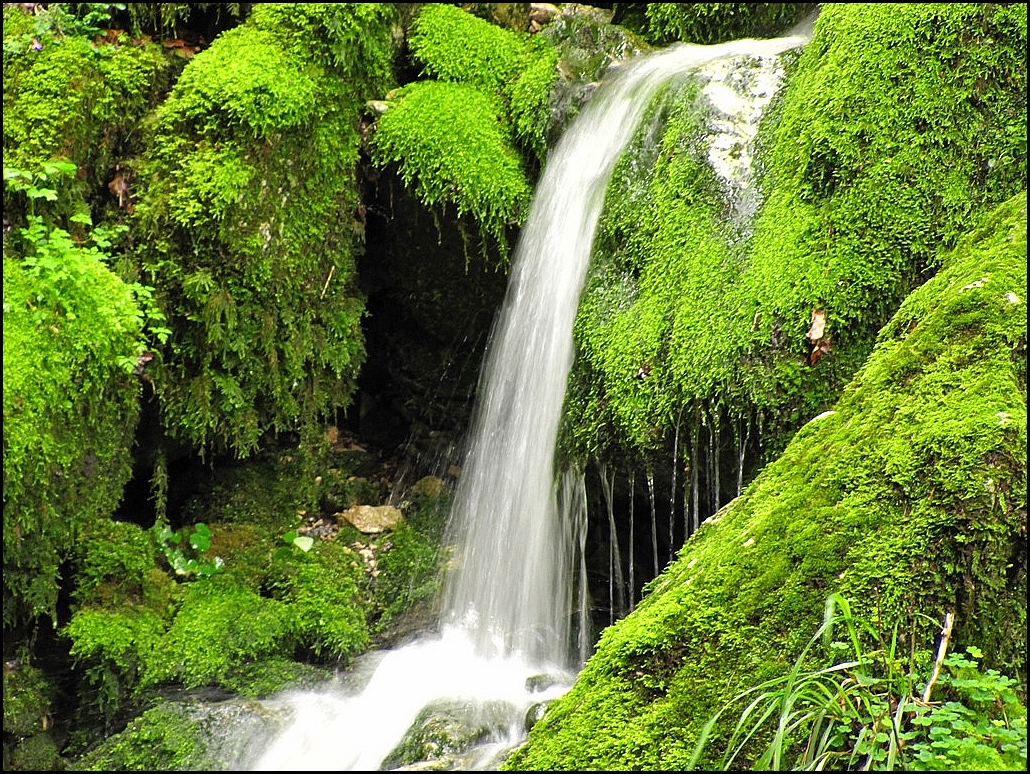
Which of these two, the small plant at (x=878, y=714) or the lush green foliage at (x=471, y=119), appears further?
the lush green foliage at (x=471, y=119)

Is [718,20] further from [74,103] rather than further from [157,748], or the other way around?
[157,748]

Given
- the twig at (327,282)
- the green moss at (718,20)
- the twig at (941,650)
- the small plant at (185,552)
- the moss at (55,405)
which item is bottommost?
the small plant at (185,552)

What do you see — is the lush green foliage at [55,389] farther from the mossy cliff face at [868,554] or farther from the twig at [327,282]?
the mossy cliff face at [868,554]

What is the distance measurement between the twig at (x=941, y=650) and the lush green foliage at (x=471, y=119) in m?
3.84

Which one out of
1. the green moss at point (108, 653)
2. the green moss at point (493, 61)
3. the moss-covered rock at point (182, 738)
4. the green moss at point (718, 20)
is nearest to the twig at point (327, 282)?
the green moss at point (493, 61)

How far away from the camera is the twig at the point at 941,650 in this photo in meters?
2.19

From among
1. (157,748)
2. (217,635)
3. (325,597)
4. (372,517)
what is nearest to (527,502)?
(325,597)

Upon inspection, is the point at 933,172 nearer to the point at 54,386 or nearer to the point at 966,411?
the point at 966,411

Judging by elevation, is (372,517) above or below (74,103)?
below

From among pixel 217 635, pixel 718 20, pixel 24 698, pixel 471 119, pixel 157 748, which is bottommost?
pixel 157 748

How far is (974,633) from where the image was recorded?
2.27 meters

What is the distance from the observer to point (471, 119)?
5727 mm

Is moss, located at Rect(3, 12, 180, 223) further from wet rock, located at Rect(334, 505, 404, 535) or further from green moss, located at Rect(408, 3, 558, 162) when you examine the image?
wet rock, located at Rect(334, 505, 404, 535)

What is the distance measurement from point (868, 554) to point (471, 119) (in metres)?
4.26
